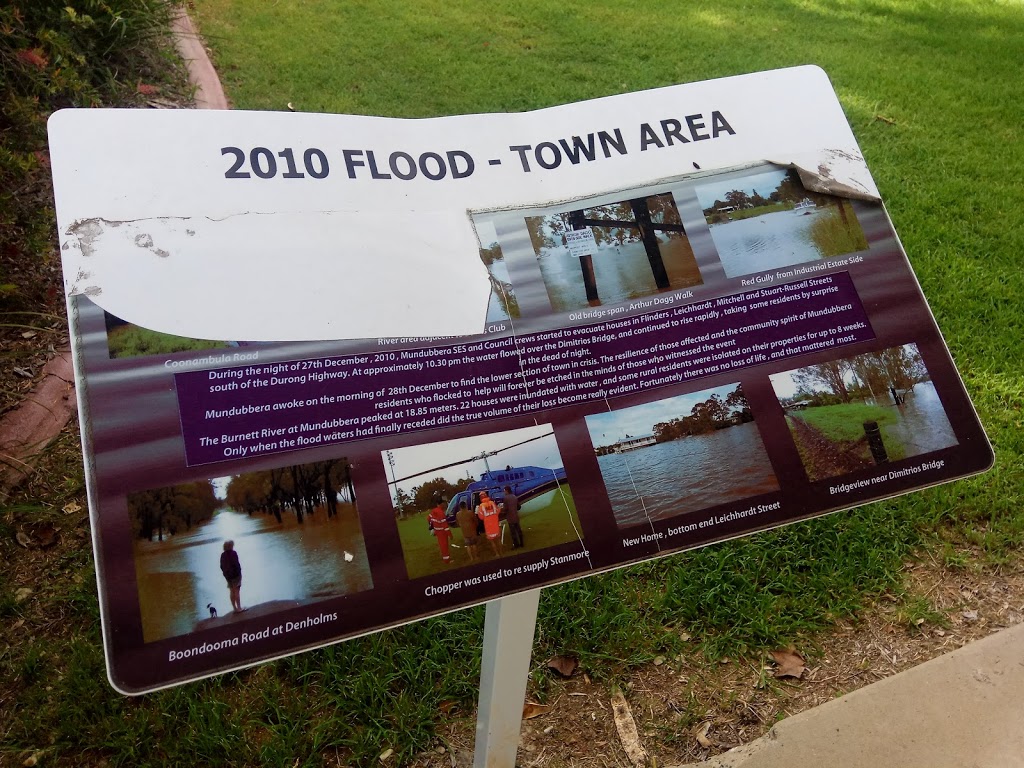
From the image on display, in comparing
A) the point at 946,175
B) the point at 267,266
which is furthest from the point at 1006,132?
the point at 267,266

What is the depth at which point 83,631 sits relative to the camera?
7.27ft

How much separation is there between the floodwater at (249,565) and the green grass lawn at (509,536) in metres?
0.07

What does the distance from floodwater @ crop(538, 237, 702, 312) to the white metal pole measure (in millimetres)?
539

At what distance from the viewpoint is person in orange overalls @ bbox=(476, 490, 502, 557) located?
3.99 feet

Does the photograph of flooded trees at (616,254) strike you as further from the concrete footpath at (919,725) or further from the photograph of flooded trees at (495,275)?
the concrete footpath at (919,725)

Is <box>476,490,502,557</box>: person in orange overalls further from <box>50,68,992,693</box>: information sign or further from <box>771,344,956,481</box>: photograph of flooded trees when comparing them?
<box>771,344,956,481</box>: photograph of flooded trees

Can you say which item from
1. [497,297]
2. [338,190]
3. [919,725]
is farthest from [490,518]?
[919,725]

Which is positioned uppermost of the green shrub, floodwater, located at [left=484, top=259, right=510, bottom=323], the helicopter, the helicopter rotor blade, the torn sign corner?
the green shrub

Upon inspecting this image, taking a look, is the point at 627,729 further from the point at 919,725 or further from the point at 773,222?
the point at 773,222

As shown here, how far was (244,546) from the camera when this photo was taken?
3.66ft

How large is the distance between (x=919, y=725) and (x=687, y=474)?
1317 mm

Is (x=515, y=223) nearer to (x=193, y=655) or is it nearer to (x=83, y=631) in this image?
(x=193, y=655)

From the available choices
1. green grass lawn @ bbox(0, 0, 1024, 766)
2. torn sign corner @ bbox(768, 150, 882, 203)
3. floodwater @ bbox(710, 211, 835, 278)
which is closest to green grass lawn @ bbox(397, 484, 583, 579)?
floodwater @ bbox(710, 211, 835, 278)

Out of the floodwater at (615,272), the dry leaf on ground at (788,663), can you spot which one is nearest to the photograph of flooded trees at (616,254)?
the floodwater at (615,272)
